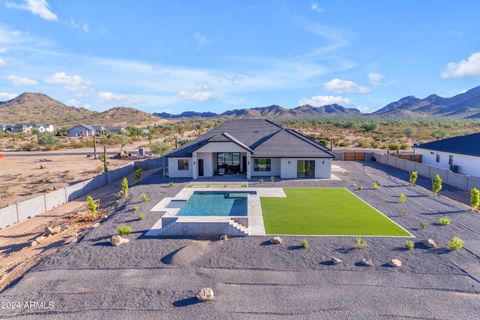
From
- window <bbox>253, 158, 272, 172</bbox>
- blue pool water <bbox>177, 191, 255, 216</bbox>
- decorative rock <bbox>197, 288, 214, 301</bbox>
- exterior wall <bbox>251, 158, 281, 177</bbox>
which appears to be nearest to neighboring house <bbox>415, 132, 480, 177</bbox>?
exterior wall <bbox>251, 158, 281, 177</bbox>

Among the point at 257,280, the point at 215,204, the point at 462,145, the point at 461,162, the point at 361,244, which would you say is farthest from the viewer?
the point at 462,145

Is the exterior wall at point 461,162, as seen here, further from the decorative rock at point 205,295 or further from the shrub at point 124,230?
the shrub at point 124,230

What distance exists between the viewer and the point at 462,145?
32.0 metres

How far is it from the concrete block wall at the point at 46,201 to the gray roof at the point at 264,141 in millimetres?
7720

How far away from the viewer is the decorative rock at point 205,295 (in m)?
10.4

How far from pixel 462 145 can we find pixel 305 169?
57.9 feet

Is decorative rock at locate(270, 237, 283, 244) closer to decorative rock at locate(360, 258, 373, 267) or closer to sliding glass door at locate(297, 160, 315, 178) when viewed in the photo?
decorative rock at locate(360, 258, 373, 267)

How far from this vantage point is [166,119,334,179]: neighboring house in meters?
30.3

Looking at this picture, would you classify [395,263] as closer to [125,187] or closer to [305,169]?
[305,169]

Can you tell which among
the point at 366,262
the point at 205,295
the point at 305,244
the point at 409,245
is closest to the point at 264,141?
the point at 305,244

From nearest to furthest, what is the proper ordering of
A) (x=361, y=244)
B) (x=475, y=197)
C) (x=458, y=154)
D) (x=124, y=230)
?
(x=361, y=244)
(x=124, y=230)
(x=475, y=197)
(x=458, y=154)

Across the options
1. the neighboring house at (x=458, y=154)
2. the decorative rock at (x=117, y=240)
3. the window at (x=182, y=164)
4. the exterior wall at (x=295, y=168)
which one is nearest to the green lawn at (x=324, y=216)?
the exterior wall at (x=295, y=168)

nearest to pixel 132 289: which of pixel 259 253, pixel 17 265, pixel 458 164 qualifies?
pixel 259 253

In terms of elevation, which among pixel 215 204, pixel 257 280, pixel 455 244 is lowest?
pixel 257 280
